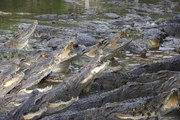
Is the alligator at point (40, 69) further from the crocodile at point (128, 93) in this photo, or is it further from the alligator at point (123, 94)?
the crocodile at point (128, 93)

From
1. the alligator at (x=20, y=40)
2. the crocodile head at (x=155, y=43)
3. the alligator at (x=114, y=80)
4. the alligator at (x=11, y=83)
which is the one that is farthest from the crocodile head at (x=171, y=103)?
the crocodile head at (x=155, y=43)

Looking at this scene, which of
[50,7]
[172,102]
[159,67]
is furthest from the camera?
[50,7]

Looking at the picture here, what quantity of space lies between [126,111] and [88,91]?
315cm

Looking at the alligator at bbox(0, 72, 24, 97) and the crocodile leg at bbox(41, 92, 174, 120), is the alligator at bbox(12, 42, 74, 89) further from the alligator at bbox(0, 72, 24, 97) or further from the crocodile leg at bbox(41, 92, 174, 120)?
the crocodile leg at bbox(41, 92, 174, 120)

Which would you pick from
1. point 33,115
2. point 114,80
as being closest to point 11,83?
point 33,115

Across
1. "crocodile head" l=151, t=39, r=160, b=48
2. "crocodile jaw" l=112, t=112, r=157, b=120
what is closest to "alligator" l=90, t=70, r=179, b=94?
"crocodile jaw" l=112, t=112, r=157, b=120

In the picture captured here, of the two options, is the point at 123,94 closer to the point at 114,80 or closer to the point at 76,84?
the point at 76,84

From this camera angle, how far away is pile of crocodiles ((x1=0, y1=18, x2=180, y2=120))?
28.4 feet

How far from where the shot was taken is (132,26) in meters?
24.0

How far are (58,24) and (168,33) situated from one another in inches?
236

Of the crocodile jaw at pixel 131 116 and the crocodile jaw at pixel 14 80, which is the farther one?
the crocodile jaw at pixel 14 80

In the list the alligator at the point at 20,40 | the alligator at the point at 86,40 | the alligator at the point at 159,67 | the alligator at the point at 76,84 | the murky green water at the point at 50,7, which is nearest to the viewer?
the alligator at the point at 76,84

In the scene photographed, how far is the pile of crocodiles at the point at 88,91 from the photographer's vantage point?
28.4 feet

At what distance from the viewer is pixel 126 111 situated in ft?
28.5
